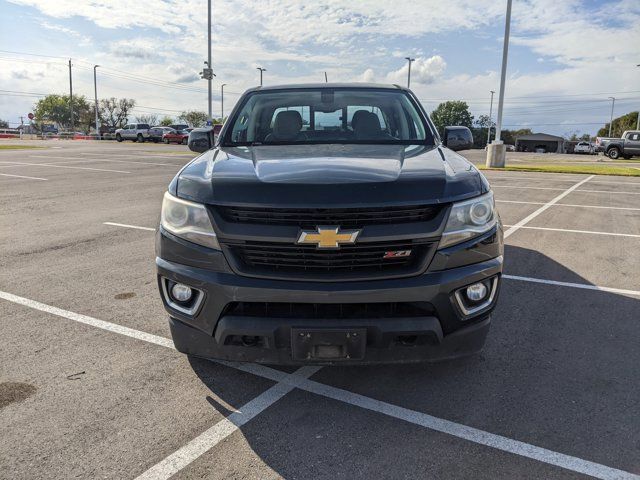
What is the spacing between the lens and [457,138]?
448cm

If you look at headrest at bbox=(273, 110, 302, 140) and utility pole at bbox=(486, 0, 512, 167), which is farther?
utility pole at bbox=(486, 0, 512, 167)

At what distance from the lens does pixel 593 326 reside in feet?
13.0

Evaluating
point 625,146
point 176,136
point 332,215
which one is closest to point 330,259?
point 332,215

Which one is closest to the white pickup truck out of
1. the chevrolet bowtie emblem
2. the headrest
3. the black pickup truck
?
the headrest

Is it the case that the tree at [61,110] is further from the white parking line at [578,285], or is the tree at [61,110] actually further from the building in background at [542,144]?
the white parking line at [578,285]

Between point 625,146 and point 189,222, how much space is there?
3980cm

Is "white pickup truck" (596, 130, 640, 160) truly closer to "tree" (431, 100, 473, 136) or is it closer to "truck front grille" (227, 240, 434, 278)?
"truck front grille" (227, 240, 434, 278)

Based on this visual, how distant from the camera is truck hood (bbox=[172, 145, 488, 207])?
2572mm

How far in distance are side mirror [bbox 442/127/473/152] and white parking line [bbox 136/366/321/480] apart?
2349 mm

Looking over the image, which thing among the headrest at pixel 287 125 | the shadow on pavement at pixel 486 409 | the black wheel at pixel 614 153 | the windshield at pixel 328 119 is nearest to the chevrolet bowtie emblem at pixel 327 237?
the shadow on pavement at pixel 486 409

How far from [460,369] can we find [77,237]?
5511mm

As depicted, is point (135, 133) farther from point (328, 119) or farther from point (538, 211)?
point (328, 119)

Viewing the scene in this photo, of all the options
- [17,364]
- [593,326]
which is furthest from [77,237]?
[593,326]

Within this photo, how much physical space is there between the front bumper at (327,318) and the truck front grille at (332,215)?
0.22 metres
